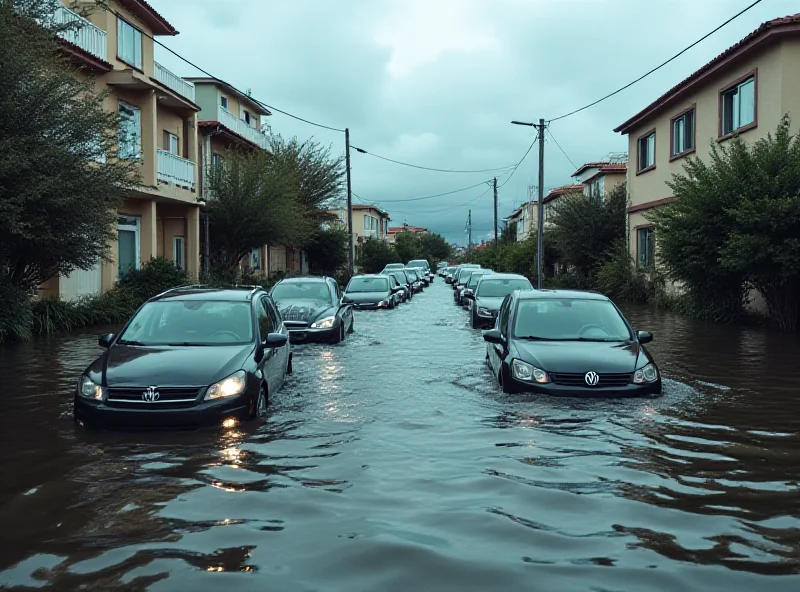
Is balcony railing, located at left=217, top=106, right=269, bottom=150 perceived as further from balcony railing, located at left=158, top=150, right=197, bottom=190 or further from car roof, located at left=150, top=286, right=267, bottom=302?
car roof, located at left=150, top=286, right=267, bottom=302

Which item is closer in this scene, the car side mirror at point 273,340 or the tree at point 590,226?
the car side mirror at point 273,340

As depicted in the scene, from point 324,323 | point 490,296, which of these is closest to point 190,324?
point 324,323

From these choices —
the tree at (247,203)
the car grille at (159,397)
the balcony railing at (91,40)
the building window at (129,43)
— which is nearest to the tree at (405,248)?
the tree at (247,203)

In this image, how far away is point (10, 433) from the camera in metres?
8.09

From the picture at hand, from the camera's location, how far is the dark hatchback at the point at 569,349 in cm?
893

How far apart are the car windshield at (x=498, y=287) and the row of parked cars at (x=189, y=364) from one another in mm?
10250

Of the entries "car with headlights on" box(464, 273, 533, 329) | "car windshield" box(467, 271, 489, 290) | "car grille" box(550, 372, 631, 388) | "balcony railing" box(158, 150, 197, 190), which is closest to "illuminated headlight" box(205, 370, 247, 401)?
"car grille" box(550, 372, 631, 388)

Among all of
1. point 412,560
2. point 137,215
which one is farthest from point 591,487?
point 137,215

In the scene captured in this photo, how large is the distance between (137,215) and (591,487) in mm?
22949

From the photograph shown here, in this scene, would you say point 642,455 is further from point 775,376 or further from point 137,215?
point 137,215

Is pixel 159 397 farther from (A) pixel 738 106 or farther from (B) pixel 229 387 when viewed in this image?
(A) pixel 738 106

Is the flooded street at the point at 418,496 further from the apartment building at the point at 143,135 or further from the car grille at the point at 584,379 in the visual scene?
the apartment building at the point at 143,135

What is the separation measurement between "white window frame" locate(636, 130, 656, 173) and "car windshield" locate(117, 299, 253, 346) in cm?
2222

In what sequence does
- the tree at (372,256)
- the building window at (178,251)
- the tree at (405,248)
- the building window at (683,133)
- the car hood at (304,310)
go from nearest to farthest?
the car hood at (304,310), the building window at (683,133), the building window at (178,251), the tree at (372,256), the tree at (405,248)
